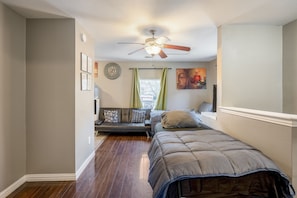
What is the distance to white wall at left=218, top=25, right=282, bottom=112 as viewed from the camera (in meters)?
3.32

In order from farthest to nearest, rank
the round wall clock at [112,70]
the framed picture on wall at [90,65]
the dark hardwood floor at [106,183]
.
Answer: the round wall clock at [112,70], the framed picture on wall at [90,65], the dark hardwood floor at [106,183]

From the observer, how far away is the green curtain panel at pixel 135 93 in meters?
7.04

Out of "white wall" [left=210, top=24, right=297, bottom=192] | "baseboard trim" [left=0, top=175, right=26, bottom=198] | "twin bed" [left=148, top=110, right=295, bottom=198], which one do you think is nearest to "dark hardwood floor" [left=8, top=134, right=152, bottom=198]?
"baseboard trim" [left=0, top=175, right=26, bottom=198]

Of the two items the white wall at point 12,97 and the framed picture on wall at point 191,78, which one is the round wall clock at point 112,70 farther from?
the white wall at point 12,97

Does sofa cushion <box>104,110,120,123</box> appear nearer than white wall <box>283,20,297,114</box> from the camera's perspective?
No

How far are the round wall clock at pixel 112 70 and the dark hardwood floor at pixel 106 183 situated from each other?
3428 mm

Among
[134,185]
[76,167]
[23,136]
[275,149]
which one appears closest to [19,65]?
[23,136]

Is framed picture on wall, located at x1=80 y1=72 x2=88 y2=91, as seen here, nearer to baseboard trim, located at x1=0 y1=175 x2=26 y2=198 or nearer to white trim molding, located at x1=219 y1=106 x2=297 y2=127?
baseboard trim, located at x1=0 y1=175 x2=26 y2=198

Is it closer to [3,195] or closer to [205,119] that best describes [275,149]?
[205,119]

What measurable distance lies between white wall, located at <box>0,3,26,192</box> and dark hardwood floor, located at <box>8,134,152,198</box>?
1.13ft

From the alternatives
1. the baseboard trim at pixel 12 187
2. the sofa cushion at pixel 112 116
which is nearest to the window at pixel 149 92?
the sofa cushion at pixel 112 116

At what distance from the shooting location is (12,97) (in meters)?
2.68

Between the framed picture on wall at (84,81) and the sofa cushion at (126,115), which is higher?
the framed picture on wall at (84,81)

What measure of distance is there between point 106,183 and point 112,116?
3852 millimetres
